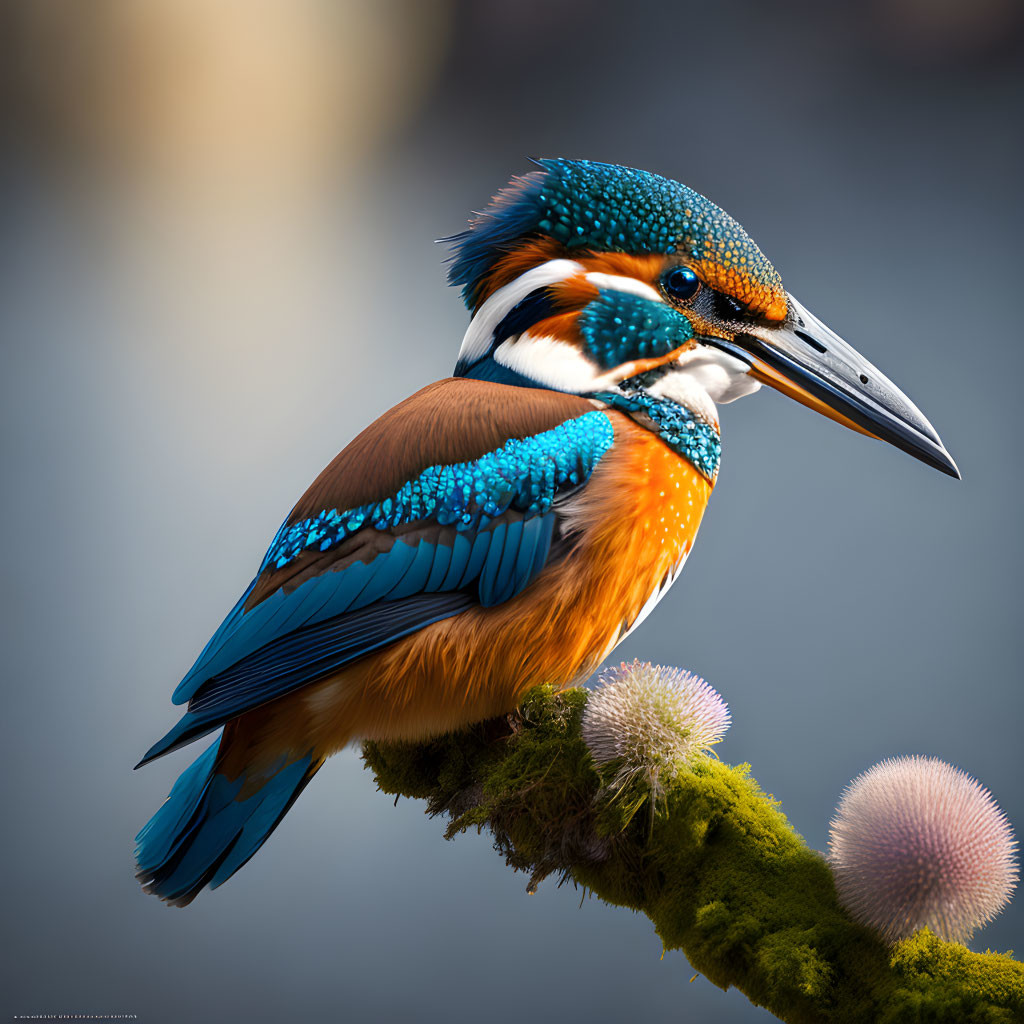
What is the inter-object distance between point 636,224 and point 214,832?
964 mm

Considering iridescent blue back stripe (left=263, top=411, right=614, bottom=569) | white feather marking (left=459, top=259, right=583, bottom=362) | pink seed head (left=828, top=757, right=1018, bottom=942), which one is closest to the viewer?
pink seed head (left=828, top=757, right=1018, bottom=942)

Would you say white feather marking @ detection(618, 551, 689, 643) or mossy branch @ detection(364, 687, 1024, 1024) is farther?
white feather marking @ detection(618, 551, 689, 643)

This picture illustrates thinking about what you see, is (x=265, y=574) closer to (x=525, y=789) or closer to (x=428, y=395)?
(x=428, y=395)

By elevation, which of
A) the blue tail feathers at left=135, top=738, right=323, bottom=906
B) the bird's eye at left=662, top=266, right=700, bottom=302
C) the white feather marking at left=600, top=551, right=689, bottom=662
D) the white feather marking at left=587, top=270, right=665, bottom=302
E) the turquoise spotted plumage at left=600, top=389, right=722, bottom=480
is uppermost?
the bird's eye at left=662, top=266, right=700, bottom=302

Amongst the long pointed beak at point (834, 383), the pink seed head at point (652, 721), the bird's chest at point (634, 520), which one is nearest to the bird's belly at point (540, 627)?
the bird's chest at point (634, 520)

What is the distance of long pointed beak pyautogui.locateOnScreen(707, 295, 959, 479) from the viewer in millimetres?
1237

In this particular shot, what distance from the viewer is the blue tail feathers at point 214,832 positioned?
1.12 metres

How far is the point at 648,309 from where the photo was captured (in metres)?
1.16

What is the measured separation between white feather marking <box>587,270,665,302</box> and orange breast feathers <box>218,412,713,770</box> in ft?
0.57

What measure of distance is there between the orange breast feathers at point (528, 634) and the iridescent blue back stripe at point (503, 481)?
0.03 metres

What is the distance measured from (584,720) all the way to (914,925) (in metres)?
0.39

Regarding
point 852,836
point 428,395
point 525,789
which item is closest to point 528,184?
point 428,395

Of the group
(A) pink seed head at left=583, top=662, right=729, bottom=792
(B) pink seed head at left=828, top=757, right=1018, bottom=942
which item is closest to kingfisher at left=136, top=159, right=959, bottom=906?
(A) pink seed head at left=583, top=662, right=729, bottom=792

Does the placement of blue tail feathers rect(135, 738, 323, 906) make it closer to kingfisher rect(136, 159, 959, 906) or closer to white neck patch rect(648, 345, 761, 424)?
kingfisher rect(136, 159, 959, 906)
